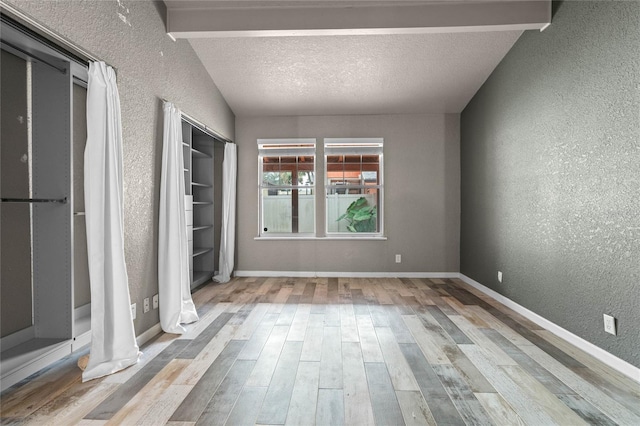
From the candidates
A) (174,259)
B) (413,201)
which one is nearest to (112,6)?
(174,259)

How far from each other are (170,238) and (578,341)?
3559mm

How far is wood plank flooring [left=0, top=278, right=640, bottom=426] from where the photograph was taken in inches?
75.3

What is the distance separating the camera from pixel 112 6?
2.64 m

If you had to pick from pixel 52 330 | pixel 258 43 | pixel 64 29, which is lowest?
pixel 52 330

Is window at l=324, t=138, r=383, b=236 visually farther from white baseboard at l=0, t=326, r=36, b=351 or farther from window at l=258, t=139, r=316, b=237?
white baseboard at l=0, t=326, r=36, b=351

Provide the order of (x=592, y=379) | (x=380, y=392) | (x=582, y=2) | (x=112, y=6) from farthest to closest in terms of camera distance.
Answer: (x=582, y=2)
(x=112, y=6)
(x=592, y=379)
(x=380, y=392)

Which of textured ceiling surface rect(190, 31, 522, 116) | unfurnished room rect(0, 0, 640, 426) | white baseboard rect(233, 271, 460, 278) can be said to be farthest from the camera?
white baseboard rect(233, 271, 460, 278)

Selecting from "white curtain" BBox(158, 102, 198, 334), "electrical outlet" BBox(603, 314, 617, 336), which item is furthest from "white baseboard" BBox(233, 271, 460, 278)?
"electrical outlet" BBox(603, 314, 617, 336)

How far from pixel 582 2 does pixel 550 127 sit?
0.99m

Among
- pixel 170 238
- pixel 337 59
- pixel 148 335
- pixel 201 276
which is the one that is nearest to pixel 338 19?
pixel 337 59

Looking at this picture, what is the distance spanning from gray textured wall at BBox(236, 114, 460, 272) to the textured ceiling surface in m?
0.22

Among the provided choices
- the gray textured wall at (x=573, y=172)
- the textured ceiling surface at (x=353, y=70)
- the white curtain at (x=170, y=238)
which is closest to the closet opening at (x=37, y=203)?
the white curtain at (x=170, y=238)

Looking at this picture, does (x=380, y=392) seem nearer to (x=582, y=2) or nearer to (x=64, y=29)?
(x=64, y=29)

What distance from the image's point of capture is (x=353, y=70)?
459cm
